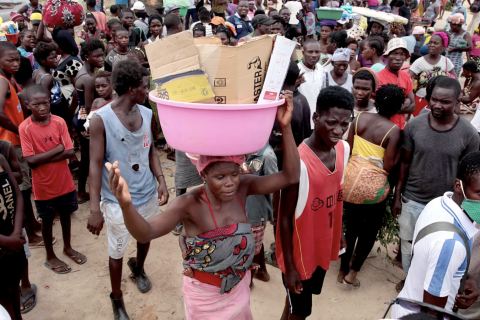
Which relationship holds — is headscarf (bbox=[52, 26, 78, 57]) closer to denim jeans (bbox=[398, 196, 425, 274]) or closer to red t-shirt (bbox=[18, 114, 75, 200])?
red t-shirt (bbox=[18, 114, 75, 200])

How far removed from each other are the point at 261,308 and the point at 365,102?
7.77 ft

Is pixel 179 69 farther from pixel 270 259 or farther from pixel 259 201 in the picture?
pixel 270 259

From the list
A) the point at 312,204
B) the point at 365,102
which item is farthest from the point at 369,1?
the point at 312,204

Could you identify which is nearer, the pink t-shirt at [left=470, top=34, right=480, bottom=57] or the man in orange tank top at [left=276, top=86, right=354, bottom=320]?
the man in orange tank top at [left=276, top=86, right=354, bottom=320]

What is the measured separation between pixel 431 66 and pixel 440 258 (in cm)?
462

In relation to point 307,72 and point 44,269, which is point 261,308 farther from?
point 307,72

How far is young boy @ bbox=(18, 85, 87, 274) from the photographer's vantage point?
3535 millimetres

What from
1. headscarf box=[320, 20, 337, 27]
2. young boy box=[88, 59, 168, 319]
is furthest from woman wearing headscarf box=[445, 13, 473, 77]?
young boy box=[88, 59, 168, 319]

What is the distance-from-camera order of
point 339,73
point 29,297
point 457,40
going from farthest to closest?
point 457,40 → point 339,73 → point 29,297

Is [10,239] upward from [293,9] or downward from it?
downward

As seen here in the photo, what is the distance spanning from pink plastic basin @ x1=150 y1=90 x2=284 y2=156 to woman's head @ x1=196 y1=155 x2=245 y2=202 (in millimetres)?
282

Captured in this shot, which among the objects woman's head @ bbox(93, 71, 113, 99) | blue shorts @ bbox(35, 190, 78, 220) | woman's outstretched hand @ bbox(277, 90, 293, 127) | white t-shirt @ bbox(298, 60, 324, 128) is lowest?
blue shorts @ bbox(35, 190, 78, 220)

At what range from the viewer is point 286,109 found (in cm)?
191

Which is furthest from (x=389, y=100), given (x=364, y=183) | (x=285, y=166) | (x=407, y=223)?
(x=285, y=166)
